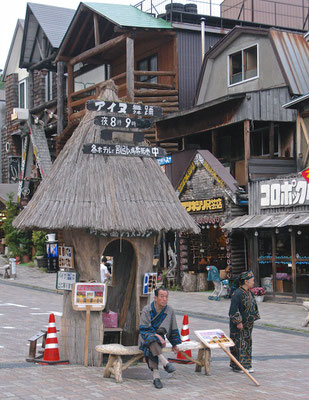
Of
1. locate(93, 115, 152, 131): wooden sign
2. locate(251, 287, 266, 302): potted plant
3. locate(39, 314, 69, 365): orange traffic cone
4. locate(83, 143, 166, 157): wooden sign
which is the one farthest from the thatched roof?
locate(251, 287, 266, 302): potted plant

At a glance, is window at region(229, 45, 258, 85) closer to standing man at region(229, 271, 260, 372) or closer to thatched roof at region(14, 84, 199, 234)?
thatched roof at region(14, 84, 199, 234)

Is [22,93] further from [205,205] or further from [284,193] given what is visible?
[284,193]

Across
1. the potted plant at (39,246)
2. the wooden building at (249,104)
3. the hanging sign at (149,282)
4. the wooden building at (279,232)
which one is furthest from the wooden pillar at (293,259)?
the potted plant at (39,246)

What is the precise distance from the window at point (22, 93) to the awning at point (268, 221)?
24.3 m

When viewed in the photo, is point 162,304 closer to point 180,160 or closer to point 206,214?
point 206,214

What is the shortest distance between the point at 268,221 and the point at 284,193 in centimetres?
106

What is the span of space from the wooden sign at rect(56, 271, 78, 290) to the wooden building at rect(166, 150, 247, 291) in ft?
42.0

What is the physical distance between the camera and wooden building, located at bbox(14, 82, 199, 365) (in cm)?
1062

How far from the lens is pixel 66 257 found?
11195mm

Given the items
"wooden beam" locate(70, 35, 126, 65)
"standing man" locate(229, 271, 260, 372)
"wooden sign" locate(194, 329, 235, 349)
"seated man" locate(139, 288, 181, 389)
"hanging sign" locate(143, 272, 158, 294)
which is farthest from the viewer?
"wooden beam" locate(70, 35, 126, 65)

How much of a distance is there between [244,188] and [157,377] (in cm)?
1607

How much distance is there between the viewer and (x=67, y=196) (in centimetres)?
1079

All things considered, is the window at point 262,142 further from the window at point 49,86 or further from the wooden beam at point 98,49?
the window at point 49,86

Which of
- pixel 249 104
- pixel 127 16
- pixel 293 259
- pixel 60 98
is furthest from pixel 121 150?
pixel 60 98
